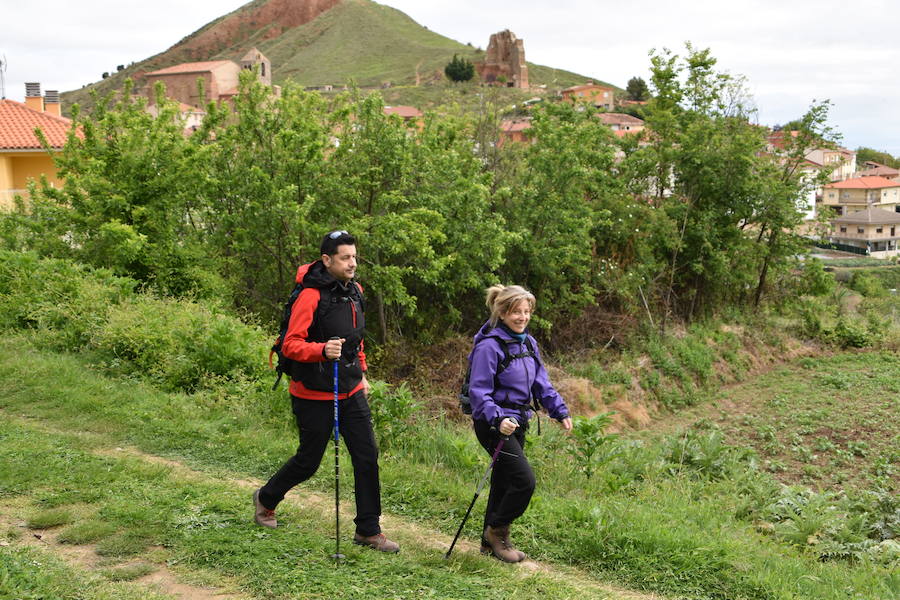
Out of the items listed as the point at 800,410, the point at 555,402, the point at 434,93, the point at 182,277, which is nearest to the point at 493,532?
the point at 555,402

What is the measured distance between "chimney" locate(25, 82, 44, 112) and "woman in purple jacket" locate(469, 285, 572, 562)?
122 ft

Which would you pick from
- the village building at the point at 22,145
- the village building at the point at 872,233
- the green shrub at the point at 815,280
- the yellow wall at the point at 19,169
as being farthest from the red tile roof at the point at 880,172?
the yellow wall at the point at 19,169

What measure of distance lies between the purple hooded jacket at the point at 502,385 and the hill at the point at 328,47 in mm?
109249

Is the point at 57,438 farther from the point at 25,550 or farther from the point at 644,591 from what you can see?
the point at 644,591

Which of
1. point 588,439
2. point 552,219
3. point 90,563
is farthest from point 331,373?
point 552,219

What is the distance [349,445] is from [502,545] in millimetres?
1234

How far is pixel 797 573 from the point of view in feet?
17.3

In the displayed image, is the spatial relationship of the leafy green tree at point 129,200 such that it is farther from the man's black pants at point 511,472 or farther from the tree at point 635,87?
the tree at point 635,87

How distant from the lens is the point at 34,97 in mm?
36375

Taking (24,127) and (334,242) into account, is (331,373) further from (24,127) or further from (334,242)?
(24,127)

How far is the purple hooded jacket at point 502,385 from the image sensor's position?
4.88m

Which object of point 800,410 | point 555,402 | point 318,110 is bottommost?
point 800,410

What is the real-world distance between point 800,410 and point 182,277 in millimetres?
13551

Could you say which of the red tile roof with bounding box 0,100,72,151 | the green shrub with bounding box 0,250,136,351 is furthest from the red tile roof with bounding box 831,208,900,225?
the green shrub with bounding box 0,250,136,351
